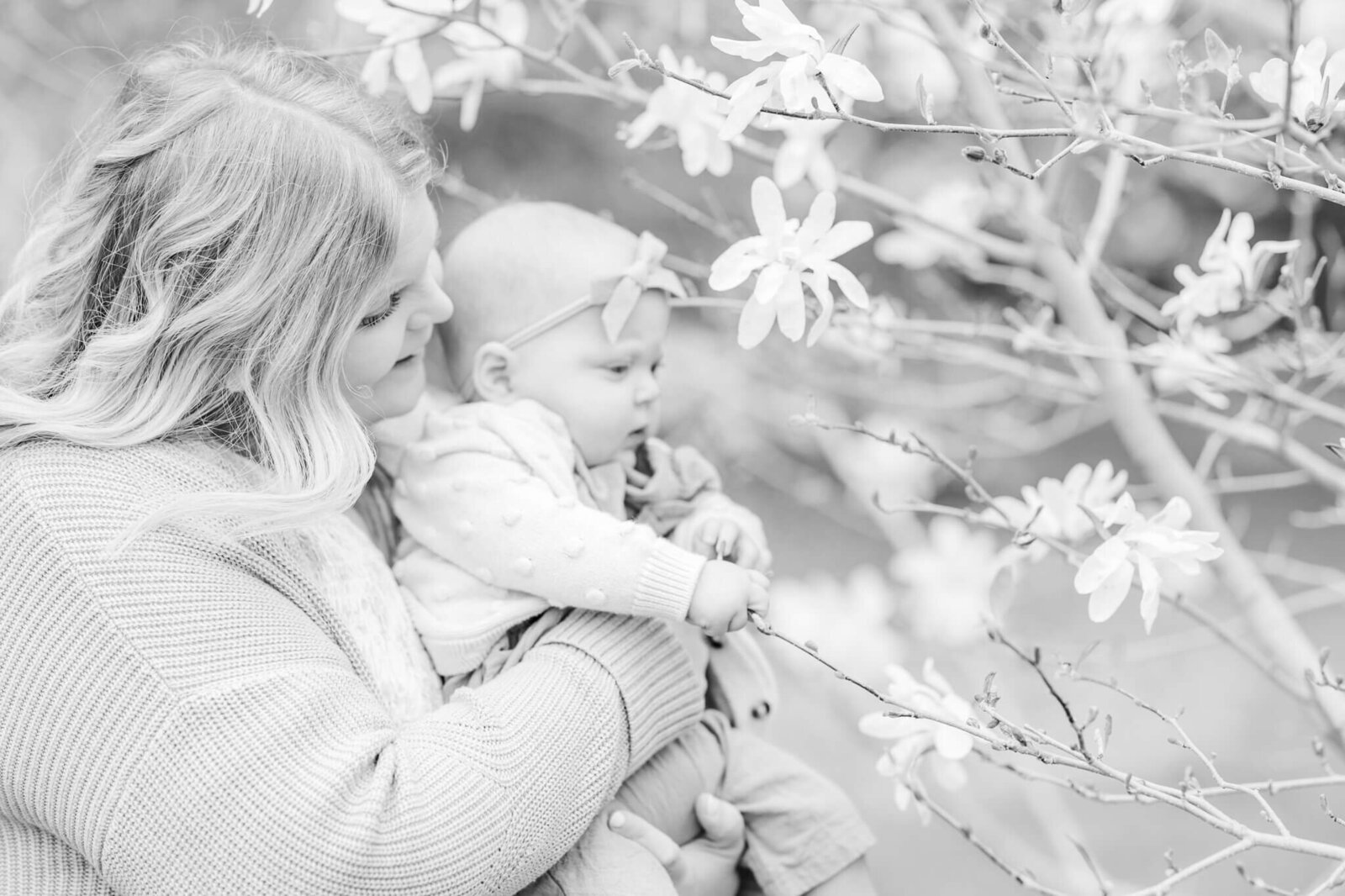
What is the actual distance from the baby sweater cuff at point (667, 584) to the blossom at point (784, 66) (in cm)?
45

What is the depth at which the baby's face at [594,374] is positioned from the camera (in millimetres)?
1491

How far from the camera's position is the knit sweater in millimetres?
1034

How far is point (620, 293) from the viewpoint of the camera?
147 centimetres

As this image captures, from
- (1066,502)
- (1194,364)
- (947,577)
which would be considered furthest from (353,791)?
(947,577)

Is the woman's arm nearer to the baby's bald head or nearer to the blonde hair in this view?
the blonde hair

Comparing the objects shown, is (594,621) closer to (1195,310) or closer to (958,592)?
(1195,310)

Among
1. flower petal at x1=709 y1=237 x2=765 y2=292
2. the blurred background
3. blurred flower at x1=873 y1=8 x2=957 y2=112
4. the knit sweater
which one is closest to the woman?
the knit sweater

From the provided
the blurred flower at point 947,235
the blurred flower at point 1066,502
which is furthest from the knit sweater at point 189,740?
the blurred flower at point 947,235

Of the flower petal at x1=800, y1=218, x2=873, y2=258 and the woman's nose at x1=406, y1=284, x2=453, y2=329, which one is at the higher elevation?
the flower petal at x1=800, y1=218, x2=873, y2=258

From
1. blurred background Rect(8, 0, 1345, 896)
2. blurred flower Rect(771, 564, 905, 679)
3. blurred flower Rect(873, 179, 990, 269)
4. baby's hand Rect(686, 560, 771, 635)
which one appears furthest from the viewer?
blurred flower Rect(771, 564, 905, 679)

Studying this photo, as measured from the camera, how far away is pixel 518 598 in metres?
1.36

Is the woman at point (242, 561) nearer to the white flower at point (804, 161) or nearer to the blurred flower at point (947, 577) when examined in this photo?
the white flower at point (804, 161)

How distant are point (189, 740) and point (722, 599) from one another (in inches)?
20.1

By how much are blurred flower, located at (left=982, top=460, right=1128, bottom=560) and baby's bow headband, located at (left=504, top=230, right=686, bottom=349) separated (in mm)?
465
